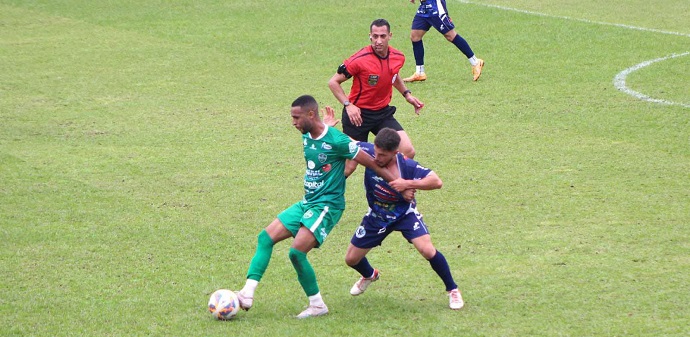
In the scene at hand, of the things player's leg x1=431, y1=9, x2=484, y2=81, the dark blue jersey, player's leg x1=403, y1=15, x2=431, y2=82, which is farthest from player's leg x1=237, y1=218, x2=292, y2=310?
player's leg x1=431, y1=9, x2=484, y2=81

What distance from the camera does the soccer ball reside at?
8.39 metres

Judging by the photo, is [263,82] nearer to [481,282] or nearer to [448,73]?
[448,73]

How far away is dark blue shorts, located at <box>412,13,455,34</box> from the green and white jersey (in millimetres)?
9669

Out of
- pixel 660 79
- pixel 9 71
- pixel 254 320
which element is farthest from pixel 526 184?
pixel 9 71

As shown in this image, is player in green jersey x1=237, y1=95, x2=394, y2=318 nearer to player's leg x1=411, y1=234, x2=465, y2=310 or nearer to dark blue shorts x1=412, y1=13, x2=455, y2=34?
player's leg x1=411, y1=234, x2=465, y2=310

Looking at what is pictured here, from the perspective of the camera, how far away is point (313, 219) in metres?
8.69

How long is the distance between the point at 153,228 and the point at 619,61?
37.0 ft

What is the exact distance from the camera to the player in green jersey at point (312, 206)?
28.1 feet

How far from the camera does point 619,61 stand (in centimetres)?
1883

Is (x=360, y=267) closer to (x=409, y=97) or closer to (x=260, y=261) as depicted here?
(x=260, y=261)

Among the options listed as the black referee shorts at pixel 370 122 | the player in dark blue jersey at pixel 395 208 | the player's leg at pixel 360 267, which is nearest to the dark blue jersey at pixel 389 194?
the player in dark blue jersey at pixel 395 208

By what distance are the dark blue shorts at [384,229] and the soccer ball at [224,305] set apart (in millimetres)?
1279

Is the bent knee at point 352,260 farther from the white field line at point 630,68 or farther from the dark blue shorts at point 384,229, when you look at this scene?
the white field line at point 630,68

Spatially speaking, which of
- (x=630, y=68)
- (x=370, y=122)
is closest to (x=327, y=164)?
(x=370, y=122)
